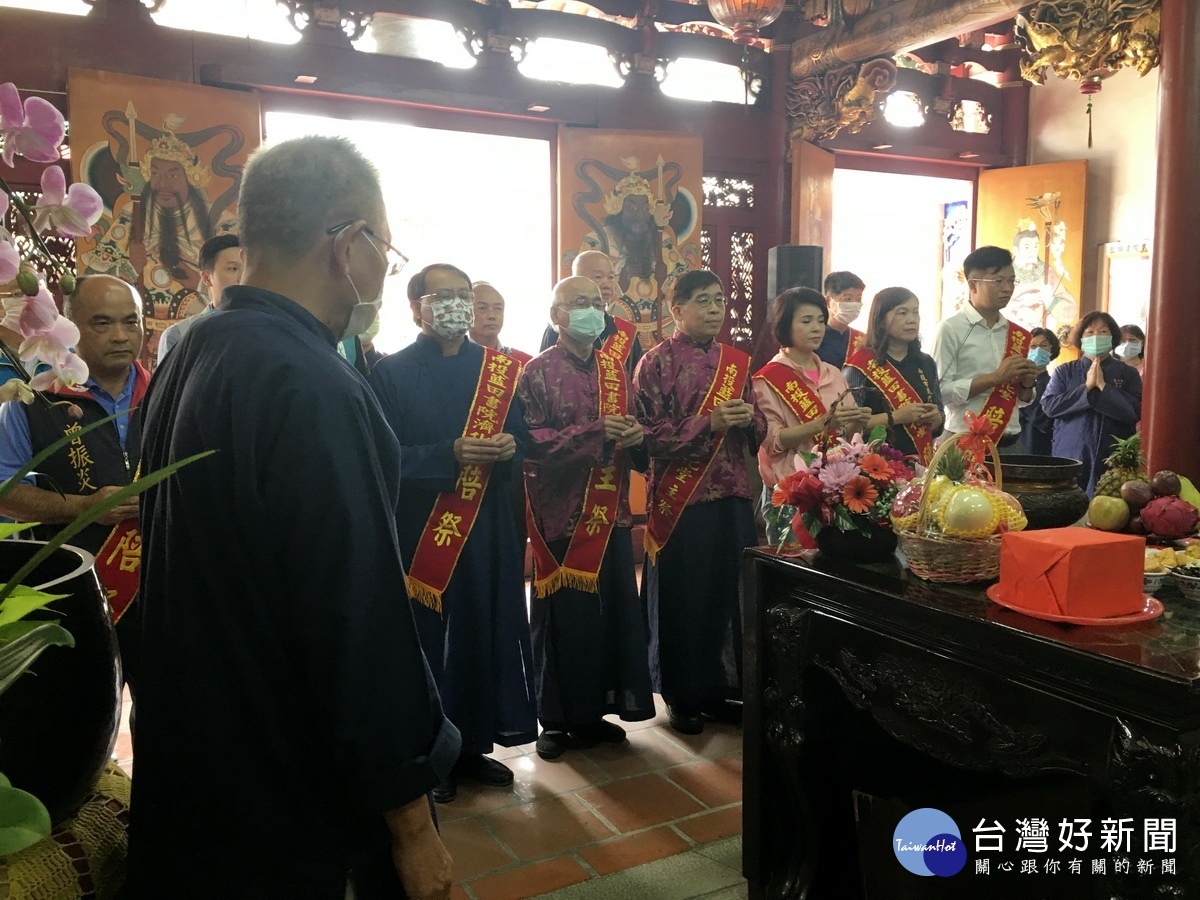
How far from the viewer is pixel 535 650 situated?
284 centimetres

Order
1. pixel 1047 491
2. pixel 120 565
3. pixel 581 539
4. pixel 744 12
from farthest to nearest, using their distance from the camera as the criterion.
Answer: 1. pixel 744 12
2. pixel 581 539
3. pixel 120 565
4. pixel 1047 491

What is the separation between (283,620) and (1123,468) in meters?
Result: 1.56

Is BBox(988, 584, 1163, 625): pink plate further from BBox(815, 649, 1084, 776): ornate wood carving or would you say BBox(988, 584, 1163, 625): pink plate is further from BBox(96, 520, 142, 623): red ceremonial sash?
BBox(96, 520, 142, 623): red ceremonial sash

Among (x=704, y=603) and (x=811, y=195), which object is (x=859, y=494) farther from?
(x=811, y=195)

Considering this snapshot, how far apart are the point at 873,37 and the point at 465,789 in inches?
177

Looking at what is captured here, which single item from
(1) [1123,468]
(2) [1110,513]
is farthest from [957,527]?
(1) [1123,468]

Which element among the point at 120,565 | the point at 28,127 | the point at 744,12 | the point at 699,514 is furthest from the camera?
the point at 744,12

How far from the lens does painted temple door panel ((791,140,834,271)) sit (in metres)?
5.76

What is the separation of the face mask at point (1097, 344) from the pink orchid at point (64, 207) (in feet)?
17.1

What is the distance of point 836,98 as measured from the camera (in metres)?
5.54

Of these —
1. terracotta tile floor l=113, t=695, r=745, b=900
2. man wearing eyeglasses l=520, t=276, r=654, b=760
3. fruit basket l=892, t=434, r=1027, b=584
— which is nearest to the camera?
fruit basket l=892, t=434, r=1027, b=584

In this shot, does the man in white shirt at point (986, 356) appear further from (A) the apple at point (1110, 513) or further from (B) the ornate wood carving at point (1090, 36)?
(A) the apple at point (1110, 513)

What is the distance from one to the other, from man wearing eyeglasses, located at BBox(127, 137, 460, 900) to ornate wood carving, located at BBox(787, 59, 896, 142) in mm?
4991

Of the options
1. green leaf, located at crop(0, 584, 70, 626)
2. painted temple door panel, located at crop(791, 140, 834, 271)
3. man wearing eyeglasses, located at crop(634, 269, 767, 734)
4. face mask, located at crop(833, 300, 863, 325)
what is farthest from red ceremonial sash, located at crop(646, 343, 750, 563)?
painted temple door panel, located at crop(791, 140, 834, 271)
